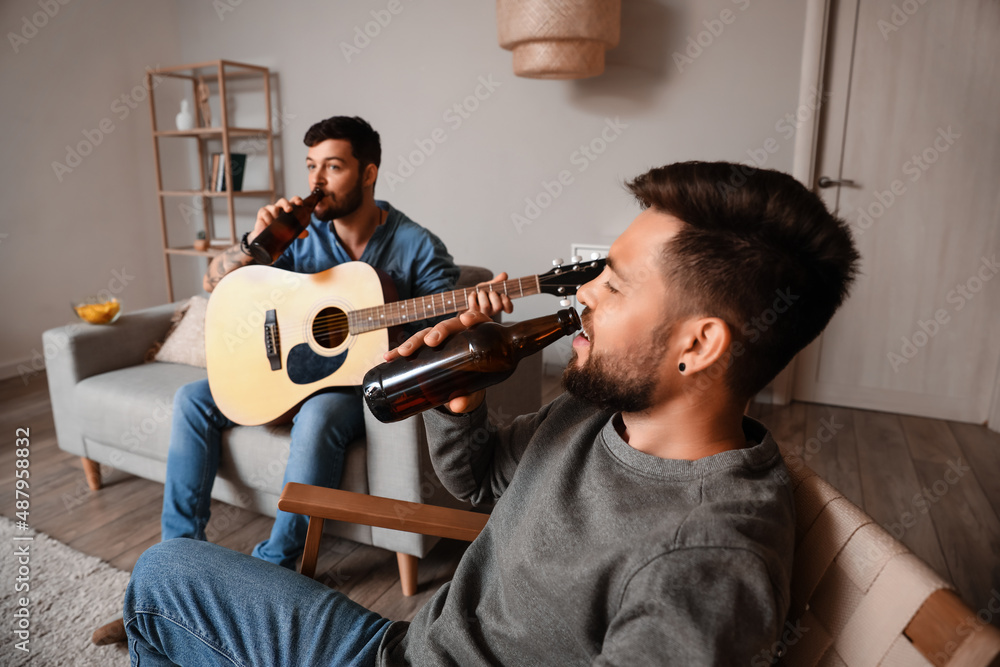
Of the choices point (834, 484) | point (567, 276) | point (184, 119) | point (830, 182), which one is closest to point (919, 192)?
point (830, 182)

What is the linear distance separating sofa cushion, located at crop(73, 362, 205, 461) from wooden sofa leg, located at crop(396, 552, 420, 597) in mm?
871

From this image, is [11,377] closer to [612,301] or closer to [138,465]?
[138,465]

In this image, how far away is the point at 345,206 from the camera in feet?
6.39

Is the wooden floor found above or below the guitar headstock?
below

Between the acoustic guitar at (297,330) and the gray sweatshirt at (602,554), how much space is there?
72 cm

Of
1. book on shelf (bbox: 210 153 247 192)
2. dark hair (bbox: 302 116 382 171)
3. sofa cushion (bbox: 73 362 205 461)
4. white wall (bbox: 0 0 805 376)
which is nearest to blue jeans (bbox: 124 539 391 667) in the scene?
sofa cushion (bbox: 73 362 205 461)

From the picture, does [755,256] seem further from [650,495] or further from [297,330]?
[297,330]

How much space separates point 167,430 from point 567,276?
53.8 inches

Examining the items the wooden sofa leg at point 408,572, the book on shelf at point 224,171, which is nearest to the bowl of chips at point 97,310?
the wooden sofa leg at point 408,572

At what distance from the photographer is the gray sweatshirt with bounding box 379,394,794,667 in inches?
22.8

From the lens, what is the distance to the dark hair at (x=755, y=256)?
699 millimetres

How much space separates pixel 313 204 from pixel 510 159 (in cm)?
184

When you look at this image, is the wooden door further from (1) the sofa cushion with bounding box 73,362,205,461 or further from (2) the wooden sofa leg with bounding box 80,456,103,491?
(2) the wooden sofa leg with bounding box 80,456,103,491

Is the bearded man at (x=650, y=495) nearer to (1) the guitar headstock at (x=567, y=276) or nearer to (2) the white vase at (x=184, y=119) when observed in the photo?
(1) the guitar headstock at (x=567, y=276)
